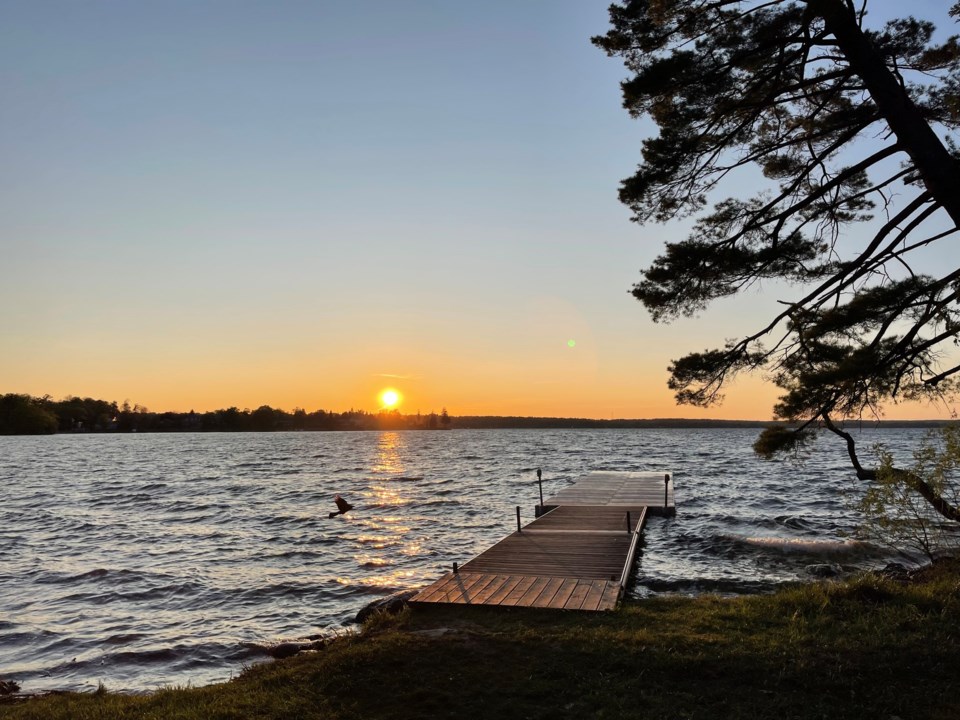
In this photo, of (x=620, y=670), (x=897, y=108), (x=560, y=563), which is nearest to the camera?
(x=620, y=670)

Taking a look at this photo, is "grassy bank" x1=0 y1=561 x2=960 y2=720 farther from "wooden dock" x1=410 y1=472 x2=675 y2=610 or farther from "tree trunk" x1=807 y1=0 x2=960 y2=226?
"tree trunk" x1=807 y1=0 x2=960 y2=226

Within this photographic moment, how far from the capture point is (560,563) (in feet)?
45.2

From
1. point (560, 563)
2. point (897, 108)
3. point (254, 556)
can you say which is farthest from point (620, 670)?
point (254, 556)

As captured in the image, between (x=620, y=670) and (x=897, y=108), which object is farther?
(x=897, y=108)

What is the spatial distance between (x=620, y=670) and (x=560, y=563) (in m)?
6.53

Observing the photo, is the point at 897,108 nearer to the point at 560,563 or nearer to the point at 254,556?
the point at 560,563

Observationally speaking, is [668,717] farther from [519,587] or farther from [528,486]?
[528,486]

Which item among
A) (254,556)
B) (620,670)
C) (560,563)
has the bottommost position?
(254,556)

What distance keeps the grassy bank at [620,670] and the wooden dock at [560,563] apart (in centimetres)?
89

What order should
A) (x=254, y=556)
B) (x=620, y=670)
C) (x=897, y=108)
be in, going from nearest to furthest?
(x=620, y=670)
(x=897, y=108)
(x=254, y=556)

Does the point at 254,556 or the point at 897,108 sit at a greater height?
the point at 897,108

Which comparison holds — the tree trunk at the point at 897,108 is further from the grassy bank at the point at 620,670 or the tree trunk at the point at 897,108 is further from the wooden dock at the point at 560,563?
the wooden dock at the point at 560,563

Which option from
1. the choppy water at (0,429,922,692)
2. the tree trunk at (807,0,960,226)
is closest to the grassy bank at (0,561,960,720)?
the choppy water at (0,429,922,692)

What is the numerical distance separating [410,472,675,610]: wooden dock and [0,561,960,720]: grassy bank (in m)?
0.89
